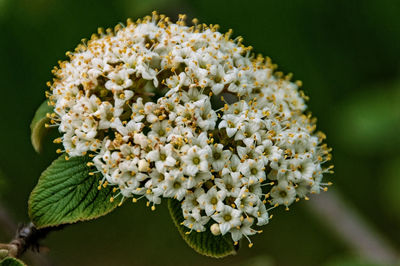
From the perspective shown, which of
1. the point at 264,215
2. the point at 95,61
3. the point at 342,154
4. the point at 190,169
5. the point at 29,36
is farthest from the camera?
the point at 342,154

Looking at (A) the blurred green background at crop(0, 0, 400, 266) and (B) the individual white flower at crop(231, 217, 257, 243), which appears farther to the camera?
(A) the blurred green background at crop(0, 0, 400, 266)

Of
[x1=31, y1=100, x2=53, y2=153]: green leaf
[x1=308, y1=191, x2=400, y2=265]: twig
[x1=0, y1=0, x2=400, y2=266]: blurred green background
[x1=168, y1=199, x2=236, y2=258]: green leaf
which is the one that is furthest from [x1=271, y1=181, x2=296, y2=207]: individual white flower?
[x1=0, y1=0, x2=400, y2=266]: blurred green background

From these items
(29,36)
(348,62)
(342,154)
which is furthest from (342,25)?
(29,36)

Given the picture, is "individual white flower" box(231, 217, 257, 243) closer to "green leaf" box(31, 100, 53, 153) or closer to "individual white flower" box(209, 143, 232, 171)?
"individual white flower" box(209, 143, 232, 171)

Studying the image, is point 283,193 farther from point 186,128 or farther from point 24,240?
point 24,240

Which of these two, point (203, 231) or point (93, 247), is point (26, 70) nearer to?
point (93, 247)

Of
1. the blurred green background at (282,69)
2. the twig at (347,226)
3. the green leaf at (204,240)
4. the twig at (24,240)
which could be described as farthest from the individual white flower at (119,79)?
the blurred green background at (282,69)
